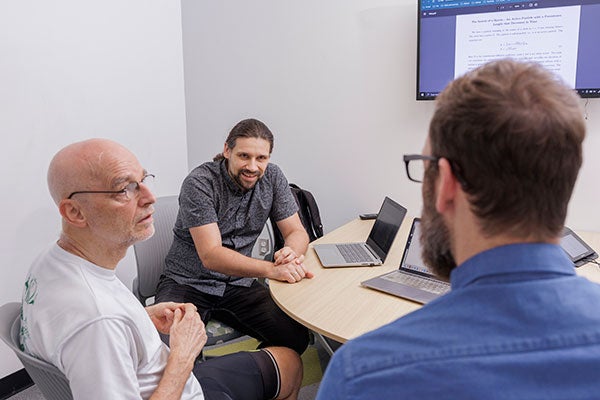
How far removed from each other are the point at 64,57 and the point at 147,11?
83 centimetres

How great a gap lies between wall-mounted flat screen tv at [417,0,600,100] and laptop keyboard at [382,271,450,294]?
3.90 feet

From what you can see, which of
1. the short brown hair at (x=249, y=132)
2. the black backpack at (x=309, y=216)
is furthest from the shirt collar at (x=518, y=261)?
the black backpack at (x=309, y=216)

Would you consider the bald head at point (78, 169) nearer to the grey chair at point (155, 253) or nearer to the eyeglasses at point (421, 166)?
the eyeglasses at point (421, 166)

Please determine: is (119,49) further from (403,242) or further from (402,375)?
(402,375)

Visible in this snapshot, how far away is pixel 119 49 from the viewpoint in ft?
9.66

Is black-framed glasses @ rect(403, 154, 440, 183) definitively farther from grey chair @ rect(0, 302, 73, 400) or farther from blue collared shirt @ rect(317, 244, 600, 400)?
grey chair @ rect(0, 302, 73, 400)

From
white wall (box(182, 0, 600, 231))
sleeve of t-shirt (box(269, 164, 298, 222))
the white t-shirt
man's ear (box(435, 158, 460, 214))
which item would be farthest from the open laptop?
man's ear (box(435, 158, 460, 214))

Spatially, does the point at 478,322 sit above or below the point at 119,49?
below

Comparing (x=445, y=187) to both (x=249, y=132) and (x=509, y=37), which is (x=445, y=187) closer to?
(x=249, y=132)

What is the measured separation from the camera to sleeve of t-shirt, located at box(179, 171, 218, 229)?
2.09 m

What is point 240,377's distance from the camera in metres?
1.57

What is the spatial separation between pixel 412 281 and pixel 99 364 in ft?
3.53

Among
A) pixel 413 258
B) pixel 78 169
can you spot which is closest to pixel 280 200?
pixel 413 258

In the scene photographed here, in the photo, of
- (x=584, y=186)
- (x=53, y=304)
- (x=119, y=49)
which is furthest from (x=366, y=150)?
(x=53, y=304)
